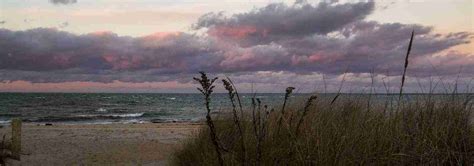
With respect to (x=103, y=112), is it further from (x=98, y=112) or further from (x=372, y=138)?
(x=372, y=138)

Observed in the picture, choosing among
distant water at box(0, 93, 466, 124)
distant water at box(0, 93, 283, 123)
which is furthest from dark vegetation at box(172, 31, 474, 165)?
distant water at box(0, 93, 283, 123)

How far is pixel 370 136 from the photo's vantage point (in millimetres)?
5020

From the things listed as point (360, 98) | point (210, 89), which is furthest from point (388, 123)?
point (210, 89)

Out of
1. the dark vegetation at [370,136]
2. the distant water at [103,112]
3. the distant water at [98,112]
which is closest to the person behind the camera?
the dark vegetation at [370,136]

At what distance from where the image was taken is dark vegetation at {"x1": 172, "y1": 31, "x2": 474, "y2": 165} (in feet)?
14.9

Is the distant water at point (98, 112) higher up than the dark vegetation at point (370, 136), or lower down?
lower down

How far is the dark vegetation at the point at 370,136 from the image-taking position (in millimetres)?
4547

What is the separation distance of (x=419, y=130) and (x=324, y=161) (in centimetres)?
130

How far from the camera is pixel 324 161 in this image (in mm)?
4340

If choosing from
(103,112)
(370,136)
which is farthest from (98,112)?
(370,136)

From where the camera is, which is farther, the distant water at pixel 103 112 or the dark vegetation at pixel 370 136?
the distant water at pixel 103 112

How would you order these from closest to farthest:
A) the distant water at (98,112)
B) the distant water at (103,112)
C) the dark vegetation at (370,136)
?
the dark vegetation at (370,136) → the distant water at (103,112) → the distant water at (98,112)

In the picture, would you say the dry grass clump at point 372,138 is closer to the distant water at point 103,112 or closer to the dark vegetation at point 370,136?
the dark vegetation at point 370,136

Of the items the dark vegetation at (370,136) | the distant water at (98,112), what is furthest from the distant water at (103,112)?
the dark vegetation at (370,136)
